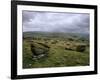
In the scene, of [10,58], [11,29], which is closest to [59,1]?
[11,29]

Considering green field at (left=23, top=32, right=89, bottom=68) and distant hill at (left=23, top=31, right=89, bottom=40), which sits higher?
distant hill at (left=23, top=31, right=89, bottom=40)

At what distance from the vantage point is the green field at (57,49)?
76.2 inches

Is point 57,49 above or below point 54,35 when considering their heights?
below

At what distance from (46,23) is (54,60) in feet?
1.26

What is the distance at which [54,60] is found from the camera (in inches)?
79.1

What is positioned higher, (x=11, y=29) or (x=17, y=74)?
(x=11, y=29)

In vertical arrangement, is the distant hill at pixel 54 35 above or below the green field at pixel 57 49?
above

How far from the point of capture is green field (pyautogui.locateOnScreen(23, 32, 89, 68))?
194 cm

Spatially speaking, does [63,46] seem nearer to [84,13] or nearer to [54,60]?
[54,60]

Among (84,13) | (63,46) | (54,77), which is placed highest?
(84,13)

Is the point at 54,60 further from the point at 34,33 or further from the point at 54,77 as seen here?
the point at 34,33

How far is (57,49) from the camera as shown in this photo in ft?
6.64

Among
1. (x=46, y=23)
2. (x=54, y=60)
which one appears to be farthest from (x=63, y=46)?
(x=46, y=23)

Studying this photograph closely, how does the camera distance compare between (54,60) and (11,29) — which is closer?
(11,29)
